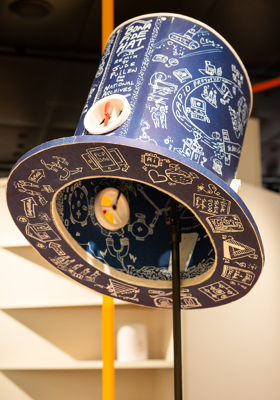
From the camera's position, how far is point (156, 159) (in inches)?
29.7

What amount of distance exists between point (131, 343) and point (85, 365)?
0.23 m

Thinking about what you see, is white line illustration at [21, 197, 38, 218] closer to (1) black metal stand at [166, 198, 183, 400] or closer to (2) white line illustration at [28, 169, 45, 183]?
(2) white line illustration at [28, 169, 45, 183]

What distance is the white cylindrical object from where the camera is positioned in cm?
217

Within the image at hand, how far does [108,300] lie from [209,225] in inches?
40.4

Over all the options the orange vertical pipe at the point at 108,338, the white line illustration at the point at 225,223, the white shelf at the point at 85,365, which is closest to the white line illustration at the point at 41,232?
the white line illustration at the point at 225,223

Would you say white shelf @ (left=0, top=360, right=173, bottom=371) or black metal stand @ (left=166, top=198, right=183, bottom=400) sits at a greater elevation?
black metal stand @ (left=166, top=198, right=183, bottom=400)

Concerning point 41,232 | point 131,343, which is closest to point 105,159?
point 41,232

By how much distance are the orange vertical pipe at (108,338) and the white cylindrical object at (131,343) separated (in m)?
0.36

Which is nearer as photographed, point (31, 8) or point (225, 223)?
point (225, 223)

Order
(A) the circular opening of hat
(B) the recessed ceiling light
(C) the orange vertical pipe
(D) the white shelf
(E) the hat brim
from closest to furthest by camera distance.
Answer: (E) the hat brim < (A) the circular opening of hat < (C) the orange vertical pipe < (D) the white shelf < (B) the recessed ceiling light

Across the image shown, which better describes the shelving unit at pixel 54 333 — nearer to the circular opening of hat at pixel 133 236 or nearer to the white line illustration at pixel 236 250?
the circular opening of hat at pixel 133 236

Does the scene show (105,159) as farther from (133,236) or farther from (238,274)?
(133,236)

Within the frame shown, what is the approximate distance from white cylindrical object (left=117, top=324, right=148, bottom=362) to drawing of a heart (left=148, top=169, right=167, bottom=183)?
4.99 feet

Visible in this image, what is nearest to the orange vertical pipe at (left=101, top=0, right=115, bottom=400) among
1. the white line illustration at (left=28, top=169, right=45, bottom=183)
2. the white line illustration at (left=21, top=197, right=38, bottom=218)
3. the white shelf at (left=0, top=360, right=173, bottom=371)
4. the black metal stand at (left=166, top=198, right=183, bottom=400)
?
the white shelf at (left=0, top=360, right=173, bottom=371)
